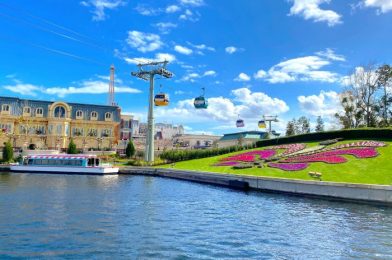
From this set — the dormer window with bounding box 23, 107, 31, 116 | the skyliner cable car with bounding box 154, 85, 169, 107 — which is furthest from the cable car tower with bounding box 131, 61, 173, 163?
the dormer window with bounding box 23, 107, 31, 116

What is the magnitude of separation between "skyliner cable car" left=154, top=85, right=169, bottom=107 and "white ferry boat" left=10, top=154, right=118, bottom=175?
59.1 ft

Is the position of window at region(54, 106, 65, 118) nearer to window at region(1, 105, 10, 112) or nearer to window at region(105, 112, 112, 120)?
window at region(1, 105, 10, 112)

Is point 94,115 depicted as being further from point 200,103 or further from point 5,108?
point 200,103

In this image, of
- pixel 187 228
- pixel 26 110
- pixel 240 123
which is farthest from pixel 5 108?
pixel 187 228

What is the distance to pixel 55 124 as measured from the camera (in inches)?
4417

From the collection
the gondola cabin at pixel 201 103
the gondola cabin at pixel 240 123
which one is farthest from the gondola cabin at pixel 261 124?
the gondola cabin at pixel 201 103

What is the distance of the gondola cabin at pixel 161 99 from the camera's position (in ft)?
274

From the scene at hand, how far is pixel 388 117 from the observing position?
8512 centimetres

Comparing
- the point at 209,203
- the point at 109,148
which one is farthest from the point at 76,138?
the point at 209,203

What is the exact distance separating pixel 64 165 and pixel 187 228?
5831 cm

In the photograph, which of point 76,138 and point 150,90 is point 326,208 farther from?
point 76,138

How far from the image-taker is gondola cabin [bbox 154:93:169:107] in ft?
274

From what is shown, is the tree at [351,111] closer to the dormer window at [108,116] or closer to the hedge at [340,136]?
the hedge at [340,136]

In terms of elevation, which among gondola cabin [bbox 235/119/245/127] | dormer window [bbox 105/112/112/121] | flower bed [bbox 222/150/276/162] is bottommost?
flower bed [bbox 222/150/276/162]
